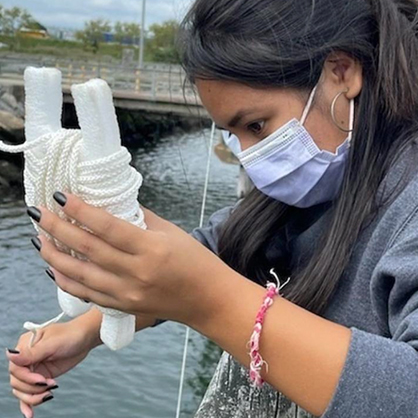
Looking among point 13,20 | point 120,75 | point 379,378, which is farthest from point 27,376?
point 13,20

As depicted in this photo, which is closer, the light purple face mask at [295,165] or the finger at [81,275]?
the finger at [81,275]

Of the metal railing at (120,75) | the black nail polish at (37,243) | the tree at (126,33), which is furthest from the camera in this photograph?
the tree at (126,33)

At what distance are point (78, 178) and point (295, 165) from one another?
0.54 meters

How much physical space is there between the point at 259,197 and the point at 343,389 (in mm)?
682

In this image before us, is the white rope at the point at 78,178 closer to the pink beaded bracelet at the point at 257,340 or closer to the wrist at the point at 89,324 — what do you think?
the pink beaded bracelet at the point at 257,340

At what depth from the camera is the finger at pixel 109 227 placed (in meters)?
0.87

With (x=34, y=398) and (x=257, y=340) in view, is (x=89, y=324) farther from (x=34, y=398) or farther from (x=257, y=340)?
(x=257, y=340)

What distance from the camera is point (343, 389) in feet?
3.02

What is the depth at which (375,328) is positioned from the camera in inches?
45.9

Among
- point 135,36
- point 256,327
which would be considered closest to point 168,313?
point 256,327

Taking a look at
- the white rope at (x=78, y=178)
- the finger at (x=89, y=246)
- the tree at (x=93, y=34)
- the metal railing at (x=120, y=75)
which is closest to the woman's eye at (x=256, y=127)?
the white rope at (x=78, y=178)

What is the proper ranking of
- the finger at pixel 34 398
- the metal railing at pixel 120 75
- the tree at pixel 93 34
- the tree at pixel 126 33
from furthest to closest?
the tree at pixel 126 33, the tree at pixel 93 34, the metal railing at pixel 120 75, the finger at pixel 34 398

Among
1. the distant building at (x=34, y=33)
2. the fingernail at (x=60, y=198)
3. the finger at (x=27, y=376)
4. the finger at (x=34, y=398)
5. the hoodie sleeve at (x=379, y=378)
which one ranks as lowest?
the distant building at (x=34, y=33)

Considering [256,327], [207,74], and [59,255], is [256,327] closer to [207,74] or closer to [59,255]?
[59,255]
